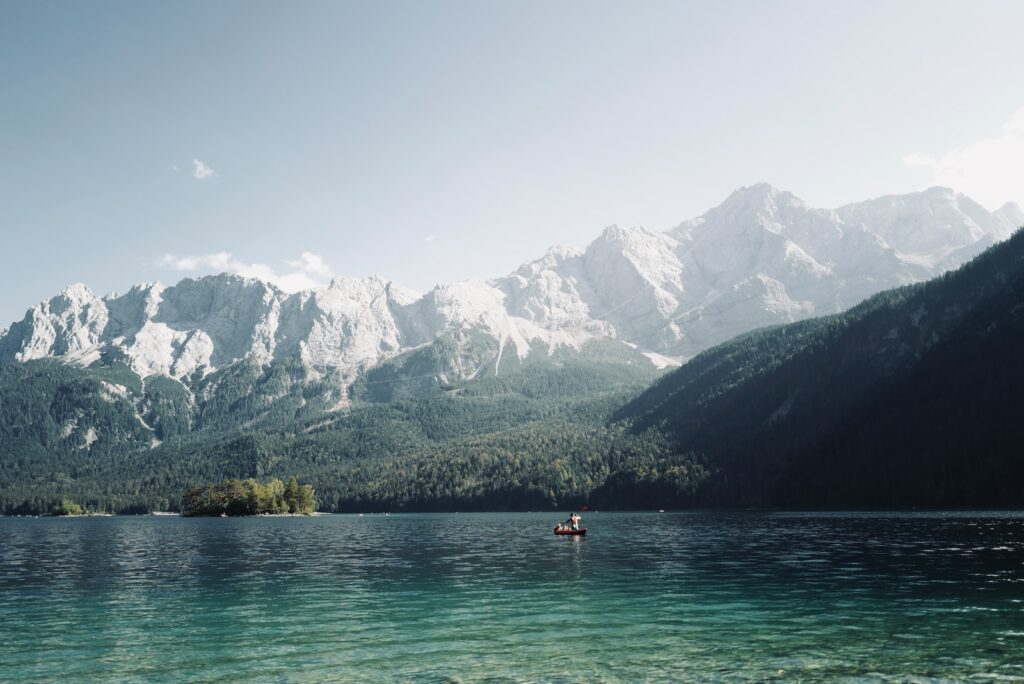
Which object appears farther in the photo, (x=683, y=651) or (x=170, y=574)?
(x=170, y=574)

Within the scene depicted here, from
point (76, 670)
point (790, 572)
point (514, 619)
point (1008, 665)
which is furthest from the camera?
point (790, 572)

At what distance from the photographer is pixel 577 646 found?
135 ft

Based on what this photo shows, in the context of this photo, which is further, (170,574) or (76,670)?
(170,574)

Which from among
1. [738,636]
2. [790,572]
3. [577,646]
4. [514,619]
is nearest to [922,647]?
[738,636]

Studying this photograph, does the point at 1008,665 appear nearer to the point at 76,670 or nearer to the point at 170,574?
the point at 76,670

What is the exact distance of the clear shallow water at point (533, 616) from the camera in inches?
1433

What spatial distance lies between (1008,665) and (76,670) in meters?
45.1

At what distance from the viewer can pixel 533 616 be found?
5075cm

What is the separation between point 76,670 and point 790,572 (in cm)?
5968

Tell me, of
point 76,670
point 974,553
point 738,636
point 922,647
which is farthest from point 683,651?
point 974,553

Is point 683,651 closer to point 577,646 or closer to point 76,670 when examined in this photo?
point 577,646

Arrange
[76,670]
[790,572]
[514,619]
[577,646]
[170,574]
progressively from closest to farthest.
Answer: [76,670]
[577,646]
[514,619]
[790,572]
[170,574]

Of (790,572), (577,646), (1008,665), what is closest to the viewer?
(1008,665)

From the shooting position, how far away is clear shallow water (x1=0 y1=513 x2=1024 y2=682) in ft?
119
